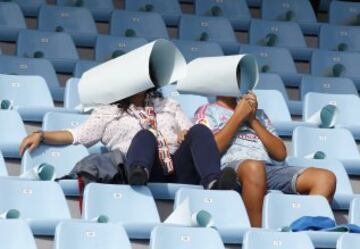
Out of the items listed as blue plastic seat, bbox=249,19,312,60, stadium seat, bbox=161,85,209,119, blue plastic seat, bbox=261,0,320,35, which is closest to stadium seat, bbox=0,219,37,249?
stadium seat, bbox=161,85,209,119

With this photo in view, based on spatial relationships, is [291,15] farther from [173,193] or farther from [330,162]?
[173,193]

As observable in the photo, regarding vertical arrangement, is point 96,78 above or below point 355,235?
above

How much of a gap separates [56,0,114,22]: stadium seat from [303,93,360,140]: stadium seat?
5.02 feet

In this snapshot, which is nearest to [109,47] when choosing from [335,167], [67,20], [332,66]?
[67,20]

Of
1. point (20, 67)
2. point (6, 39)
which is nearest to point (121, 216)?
point (20, 67)

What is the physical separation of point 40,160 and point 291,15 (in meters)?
3.07

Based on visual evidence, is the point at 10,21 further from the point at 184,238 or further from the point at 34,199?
the point at 184,238

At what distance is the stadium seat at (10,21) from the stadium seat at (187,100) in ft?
3.39

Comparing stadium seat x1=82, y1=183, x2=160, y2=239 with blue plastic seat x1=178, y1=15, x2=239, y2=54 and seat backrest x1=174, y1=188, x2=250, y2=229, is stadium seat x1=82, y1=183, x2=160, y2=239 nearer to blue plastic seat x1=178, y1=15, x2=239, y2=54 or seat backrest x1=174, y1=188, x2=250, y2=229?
seat backrest x1=174, y1=188, x2=250, y2=229

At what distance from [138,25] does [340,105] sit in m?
1.34

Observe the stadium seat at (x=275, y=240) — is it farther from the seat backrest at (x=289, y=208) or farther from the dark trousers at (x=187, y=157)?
the dark trousers at (x=187, y=157)

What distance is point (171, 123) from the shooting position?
237 inches

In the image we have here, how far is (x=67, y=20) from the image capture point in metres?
7.66

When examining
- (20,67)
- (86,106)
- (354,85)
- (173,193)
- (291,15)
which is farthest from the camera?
(291,15)
